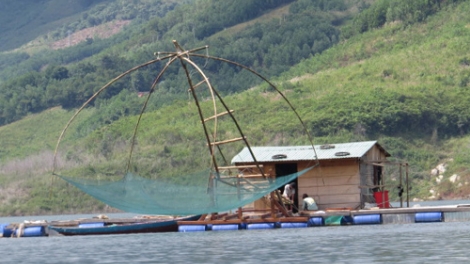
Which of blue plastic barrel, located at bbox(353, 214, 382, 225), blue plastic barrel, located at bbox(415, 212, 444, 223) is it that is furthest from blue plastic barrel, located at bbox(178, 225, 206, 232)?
blue plastic barrel, located at bbox(415, 212, 444, 223)

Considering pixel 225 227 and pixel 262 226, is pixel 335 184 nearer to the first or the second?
pixel 262 226

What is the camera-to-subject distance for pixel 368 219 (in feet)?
128

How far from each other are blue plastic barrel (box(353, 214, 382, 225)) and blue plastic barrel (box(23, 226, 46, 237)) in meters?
10.6

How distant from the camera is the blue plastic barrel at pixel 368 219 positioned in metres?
38.9

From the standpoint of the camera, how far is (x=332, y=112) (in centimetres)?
8675

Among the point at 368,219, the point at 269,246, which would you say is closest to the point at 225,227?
the point at 368,219

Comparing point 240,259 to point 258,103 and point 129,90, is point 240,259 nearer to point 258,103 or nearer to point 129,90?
point 258,103

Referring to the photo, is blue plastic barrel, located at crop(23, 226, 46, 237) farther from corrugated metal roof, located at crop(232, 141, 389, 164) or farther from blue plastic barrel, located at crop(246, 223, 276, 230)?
blue plastic barrel, located at crop(246, 223, 276, 230)

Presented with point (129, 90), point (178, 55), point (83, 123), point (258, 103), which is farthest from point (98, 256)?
point (129, 90)


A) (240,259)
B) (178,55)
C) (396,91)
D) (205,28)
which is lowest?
(240,259)

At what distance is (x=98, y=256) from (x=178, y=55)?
7658 mm

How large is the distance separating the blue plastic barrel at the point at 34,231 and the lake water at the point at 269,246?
718 mm

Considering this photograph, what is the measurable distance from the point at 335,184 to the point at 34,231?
34.0ft

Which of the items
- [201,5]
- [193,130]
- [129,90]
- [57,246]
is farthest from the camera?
[201,5]
